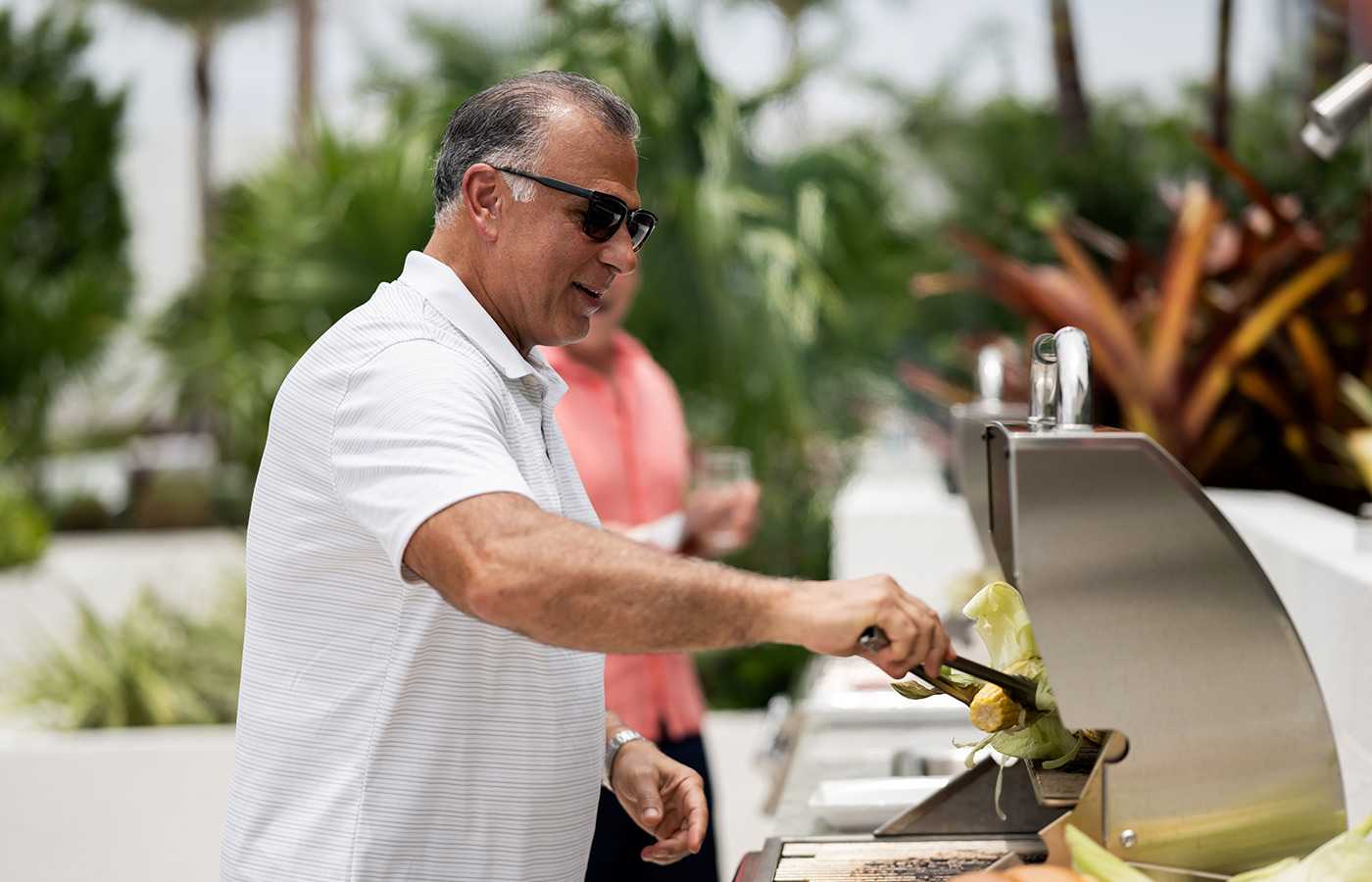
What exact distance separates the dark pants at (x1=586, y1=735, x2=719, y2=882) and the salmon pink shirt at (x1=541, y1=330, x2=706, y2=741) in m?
0.23

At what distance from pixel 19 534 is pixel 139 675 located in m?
2.96

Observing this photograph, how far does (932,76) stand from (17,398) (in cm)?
851

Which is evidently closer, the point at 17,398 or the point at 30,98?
the point at 17,398

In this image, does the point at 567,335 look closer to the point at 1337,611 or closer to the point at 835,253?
the point at 1337,611

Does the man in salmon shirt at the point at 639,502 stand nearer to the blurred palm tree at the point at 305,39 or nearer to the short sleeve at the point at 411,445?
the short sleeve at the point at 411,445

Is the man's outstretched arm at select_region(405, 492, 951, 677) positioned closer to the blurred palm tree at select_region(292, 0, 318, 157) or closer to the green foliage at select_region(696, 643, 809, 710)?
the green foliage at select_region(696, 643, 809, 710)

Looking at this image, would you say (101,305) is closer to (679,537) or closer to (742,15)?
(742,15)

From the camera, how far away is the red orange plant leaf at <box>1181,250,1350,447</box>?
3.25 metres

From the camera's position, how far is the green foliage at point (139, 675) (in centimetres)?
514

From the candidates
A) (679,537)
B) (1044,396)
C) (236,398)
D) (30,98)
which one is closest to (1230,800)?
(1044,396)

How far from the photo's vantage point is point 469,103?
1.43 metres

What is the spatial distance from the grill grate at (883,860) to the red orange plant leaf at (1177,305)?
87.4 inches

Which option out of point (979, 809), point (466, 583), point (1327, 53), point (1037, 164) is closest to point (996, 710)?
point (979, 809)

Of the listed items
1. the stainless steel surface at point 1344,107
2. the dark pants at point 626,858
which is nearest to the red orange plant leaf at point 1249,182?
the stainless steel surface at point 1344,107
